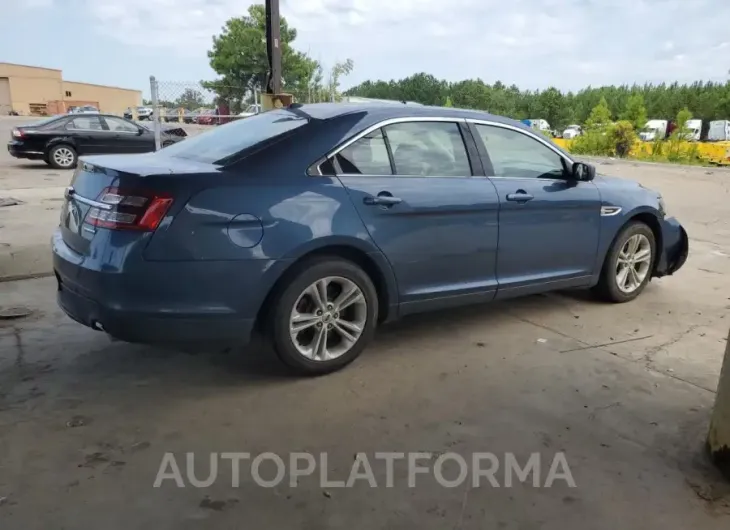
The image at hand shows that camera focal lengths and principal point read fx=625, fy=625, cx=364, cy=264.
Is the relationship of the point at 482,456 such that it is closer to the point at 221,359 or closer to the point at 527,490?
the point at 527,490

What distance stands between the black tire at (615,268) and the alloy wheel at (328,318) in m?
→ 2.40

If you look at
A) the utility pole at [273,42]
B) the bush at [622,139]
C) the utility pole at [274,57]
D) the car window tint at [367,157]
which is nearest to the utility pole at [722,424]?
the car window tint at [367,157]

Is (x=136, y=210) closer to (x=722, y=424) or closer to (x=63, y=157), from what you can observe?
(x=722, y=424)

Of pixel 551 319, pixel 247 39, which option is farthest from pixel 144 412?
pixel 247 39

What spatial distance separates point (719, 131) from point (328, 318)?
51.8 metres

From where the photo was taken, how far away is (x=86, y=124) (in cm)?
1531

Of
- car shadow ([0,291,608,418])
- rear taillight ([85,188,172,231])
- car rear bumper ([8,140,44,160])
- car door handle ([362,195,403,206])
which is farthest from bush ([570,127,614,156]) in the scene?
rear taillight ([85,188,172,231])

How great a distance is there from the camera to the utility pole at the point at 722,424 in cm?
275

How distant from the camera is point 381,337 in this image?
14.6 ft

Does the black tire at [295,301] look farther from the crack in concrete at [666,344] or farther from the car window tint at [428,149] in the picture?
the crack in concrete at [666,344]

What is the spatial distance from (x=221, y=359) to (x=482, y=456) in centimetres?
182

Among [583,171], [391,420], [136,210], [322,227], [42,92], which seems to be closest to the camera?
[136,210]

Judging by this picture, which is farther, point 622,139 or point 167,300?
point 622,139

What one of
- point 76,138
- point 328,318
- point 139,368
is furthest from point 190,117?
point 328,318
